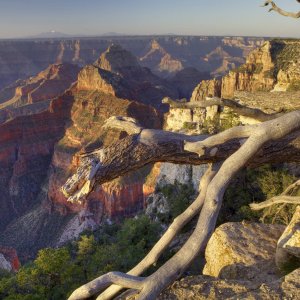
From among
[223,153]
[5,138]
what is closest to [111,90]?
[5,138]

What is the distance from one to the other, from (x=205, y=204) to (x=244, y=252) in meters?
2.89

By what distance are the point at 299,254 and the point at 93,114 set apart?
74018mm

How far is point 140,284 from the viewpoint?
13.1ft

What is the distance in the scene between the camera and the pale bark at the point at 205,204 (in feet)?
13.0

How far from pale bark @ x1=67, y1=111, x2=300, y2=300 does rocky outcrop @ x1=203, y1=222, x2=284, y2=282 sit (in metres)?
2.17

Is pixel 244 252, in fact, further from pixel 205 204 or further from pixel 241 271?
pixel 205 204

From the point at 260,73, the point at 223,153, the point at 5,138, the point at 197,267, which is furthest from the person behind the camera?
the point at 5,138

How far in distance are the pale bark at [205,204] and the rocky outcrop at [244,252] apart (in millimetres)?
2173

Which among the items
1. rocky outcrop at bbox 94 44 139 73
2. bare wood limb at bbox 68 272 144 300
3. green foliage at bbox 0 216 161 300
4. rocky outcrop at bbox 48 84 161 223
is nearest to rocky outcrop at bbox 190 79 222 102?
rocky outcrop at bbox 48 84 161 223

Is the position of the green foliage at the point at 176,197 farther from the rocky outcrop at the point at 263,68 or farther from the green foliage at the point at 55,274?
the rocky outcrop at the point at 263,68

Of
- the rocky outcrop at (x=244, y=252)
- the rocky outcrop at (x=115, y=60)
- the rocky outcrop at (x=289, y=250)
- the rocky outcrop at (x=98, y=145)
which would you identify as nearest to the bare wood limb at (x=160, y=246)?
the rocky outcrop at (x=244, y=252)

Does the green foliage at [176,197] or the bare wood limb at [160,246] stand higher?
the bare wood limb at [160,246]

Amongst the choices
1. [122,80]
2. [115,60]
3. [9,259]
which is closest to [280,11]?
[9,259]

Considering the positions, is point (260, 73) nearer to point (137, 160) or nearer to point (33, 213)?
point (33, 213)
